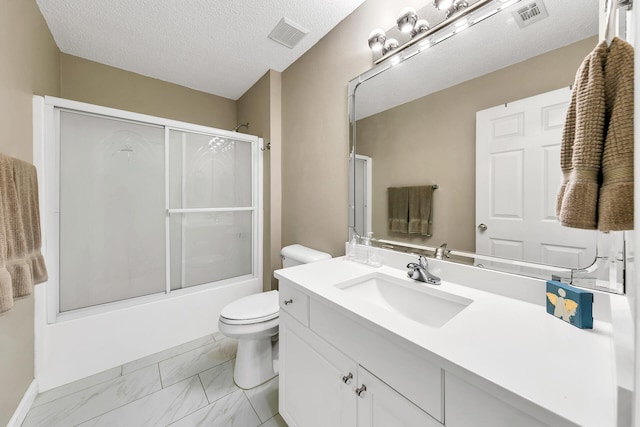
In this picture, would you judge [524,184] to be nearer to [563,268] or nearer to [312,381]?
[563,268]

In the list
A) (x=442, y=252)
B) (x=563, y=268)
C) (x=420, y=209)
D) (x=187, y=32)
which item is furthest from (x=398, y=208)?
(x=187, y=32)

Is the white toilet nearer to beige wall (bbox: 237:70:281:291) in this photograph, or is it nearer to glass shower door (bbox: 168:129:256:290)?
beige wall (bbox: 237:70:281:291)

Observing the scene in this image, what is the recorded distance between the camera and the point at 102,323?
5.52 ft

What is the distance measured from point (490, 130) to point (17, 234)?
1929 mm

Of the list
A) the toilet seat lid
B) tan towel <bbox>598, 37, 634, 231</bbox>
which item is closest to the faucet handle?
tan towel <bbox>598, 37, 634, 231</bbox>

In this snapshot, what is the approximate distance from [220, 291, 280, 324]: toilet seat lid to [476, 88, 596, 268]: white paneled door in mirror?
1177 mm

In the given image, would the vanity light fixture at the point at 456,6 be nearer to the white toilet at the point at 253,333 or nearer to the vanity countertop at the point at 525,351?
the vanity countertop at the point at 525,351

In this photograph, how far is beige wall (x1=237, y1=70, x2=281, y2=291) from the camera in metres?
2.26

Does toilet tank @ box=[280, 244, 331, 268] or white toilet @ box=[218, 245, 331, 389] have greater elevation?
toilet tank @ box=[280, 244, 331, 268]

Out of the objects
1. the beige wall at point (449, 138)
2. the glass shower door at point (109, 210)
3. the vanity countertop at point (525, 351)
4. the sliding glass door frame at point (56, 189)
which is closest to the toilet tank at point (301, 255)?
the beige wall at point (449, 138)

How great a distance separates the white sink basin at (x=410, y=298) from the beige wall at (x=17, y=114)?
63.0 inches

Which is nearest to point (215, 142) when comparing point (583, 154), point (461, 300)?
point (461, 300)

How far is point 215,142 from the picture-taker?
7.44 ft

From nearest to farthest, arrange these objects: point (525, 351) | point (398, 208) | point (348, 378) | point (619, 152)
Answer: point (619, 152) → point (525, 351) → point (348, 378) → point (398, 208)
